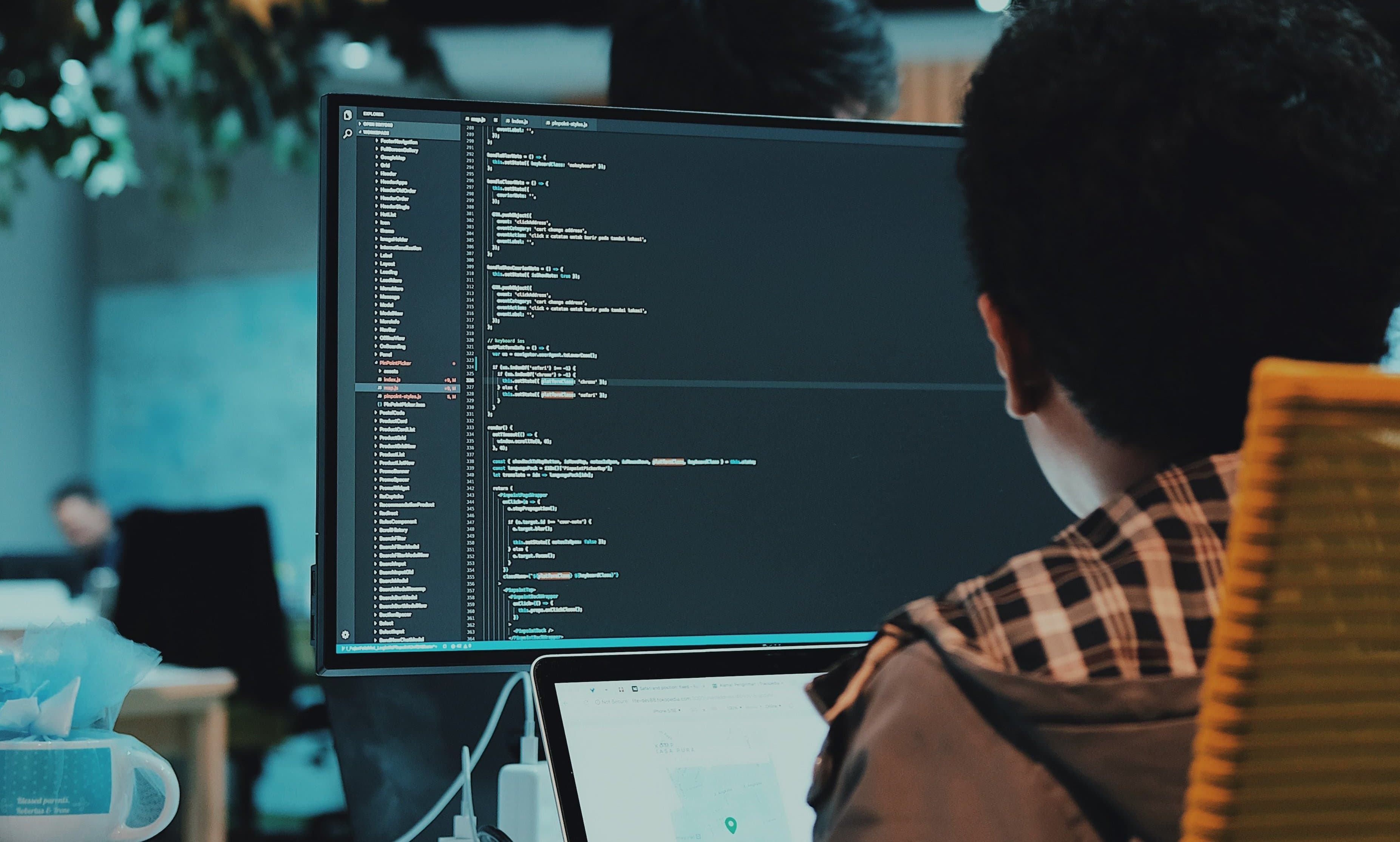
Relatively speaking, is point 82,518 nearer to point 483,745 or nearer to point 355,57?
point 355,57

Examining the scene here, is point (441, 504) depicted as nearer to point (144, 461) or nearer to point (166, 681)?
point (166, 681)

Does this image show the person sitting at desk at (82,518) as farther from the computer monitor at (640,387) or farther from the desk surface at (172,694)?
the computer monitor at (640,387)

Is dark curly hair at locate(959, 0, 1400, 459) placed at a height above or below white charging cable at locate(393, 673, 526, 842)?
above

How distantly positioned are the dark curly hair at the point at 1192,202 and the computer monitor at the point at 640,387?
0.33 metres

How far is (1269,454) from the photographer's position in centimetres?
31

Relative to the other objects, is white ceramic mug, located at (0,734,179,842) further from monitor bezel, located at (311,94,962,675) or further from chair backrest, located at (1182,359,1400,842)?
chair backrest, located at (1182,359,1400,842)

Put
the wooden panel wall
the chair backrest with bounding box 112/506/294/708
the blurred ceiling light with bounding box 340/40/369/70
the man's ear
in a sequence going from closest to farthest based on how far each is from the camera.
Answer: the man's ear
the chair backrest with bounding box 112/506/294/708
the wooden panel wall
the blurred ceiling light with bounding box 340/40/369/70

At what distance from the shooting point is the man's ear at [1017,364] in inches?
22.4

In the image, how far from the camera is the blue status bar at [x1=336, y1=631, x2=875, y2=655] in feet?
2.63

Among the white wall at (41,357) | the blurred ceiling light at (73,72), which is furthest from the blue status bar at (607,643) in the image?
the white wall at (41,357)

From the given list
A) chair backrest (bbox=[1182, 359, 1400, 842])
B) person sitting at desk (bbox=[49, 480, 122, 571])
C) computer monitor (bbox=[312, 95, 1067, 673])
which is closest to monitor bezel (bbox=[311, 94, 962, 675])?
computer monitor (bbox=[312, 95, 1067, 673])

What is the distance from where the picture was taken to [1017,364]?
58 cm

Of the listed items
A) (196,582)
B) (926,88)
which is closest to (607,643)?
(196,582)

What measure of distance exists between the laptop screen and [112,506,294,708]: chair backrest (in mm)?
2420
